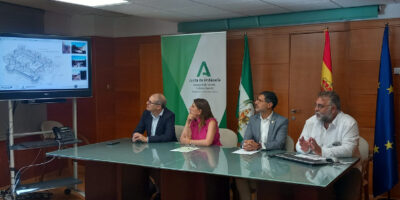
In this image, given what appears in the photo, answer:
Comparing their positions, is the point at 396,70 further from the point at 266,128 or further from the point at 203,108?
the point at 203,108

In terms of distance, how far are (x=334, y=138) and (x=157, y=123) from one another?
1874 millimetres

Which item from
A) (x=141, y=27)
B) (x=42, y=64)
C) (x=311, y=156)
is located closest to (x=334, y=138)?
(x=311, y=156)

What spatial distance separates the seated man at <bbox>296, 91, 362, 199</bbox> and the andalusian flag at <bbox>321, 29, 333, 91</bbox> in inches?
47.9

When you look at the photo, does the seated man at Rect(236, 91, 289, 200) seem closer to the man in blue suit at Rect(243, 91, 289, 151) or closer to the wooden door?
the man in blue suit at Rect(243, 91, 289, 151)

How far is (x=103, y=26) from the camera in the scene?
21.6ft

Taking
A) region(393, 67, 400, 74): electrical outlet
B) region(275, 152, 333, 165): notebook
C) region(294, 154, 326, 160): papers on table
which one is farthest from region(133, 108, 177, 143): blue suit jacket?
region(393, 67, 400, 74): electrical outlet

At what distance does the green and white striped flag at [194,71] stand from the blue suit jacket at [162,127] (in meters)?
1.23

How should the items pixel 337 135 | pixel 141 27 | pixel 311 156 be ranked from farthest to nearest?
pixel 141 27
pixel 337 135
pixel 311 156

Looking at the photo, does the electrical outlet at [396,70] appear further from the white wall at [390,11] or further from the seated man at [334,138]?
the seated man at [334,138]

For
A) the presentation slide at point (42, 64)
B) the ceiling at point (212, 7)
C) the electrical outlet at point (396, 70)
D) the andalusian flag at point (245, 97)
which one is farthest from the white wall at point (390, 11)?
the presentation slide at point (42, 64)

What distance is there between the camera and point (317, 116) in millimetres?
3496

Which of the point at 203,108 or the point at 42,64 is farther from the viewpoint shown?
the point at 42,64

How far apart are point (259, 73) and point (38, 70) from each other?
9.16ft

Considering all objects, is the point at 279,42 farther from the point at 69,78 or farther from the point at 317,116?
the point at 69,78
